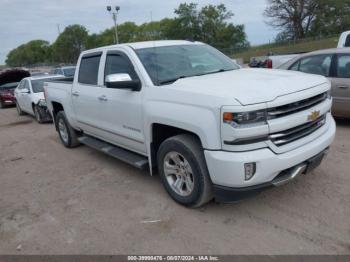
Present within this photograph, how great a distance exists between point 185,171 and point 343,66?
15.3 ft

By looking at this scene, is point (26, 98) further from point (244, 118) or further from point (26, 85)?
point (244, 118)

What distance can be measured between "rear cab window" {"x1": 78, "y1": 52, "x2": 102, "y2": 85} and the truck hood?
1.94 meters

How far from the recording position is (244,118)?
10.8 ft

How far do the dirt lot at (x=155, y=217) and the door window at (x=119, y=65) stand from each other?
5.19 feet

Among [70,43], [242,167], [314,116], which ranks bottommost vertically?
[242,167]

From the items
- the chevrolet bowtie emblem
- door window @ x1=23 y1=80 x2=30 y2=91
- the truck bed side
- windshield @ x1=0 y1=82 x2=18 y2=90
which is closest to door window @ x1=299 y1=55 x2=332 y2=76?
the chevrolet bowtie emblem

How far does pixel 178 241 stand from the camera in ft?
11.6

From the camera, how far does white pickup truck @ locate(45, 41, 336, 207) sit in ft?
11.1

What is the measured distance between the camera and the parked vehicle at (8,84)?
17484 mm

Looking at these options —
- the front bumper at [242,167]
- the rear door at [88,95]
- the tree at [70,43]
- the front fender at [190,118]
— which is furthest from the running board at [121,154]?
the tree at [70,43]

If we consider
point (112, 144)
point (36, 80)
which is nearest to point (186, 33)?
point (36, 80)

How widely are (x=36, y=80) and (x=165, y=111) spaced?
32.1 ft

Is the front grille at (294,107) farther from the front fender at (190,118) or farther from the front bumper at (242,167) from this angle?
the front fender at (190,118)

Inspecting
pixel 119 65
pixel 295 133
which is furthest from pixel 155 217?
pixel 119 65
